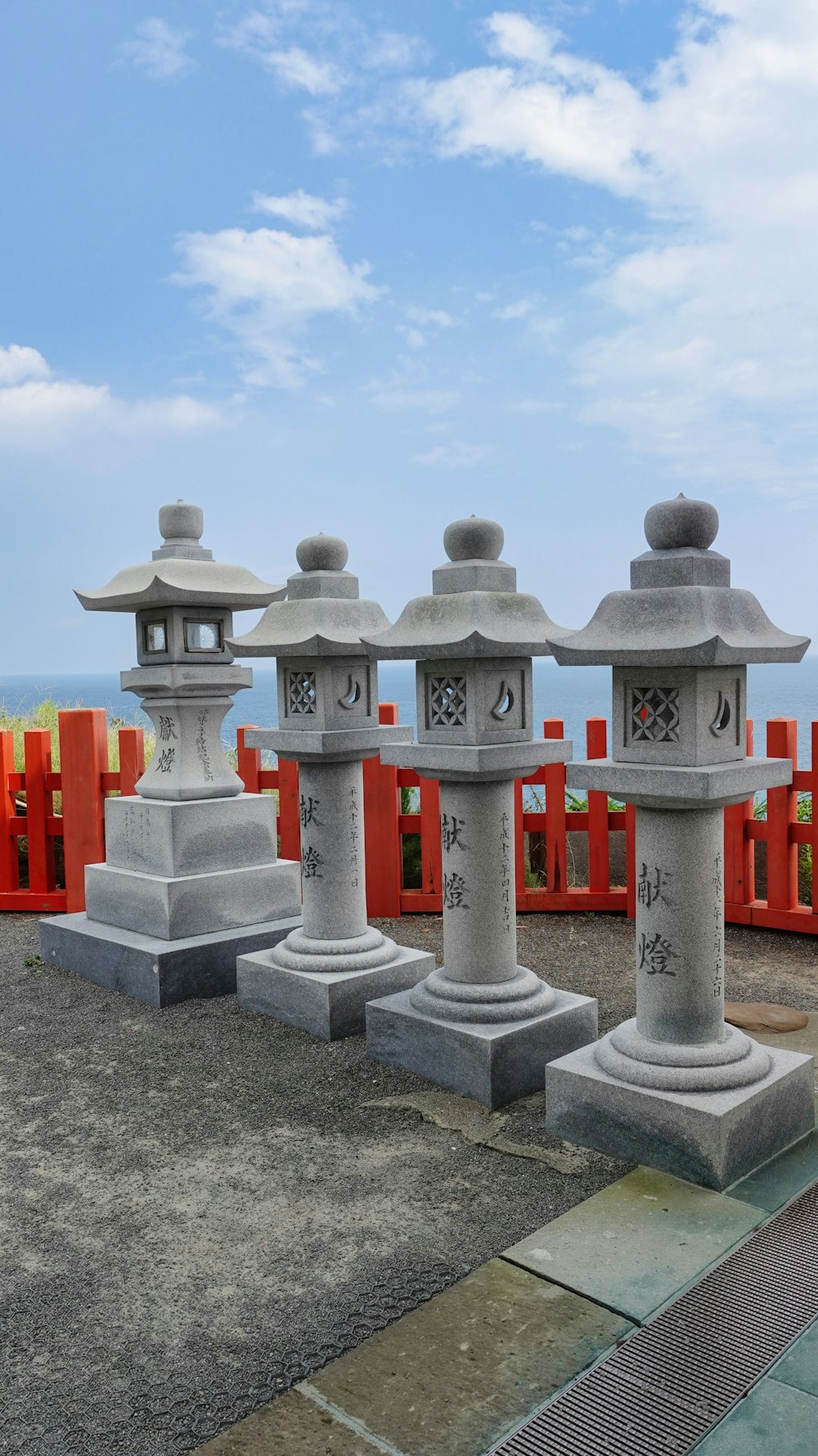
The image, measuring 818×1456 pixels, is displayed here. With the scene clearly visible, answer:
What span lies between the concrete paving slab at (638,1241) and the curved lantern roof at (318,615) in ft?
8.10

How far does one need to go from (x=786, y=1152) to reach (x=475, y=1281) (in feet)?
4.25

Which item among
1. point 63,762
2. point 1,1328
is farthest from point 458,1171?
point 63,762

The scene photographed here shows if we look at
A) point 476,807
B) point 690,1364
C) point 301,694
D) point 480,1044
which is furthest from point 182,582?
point 690,1364

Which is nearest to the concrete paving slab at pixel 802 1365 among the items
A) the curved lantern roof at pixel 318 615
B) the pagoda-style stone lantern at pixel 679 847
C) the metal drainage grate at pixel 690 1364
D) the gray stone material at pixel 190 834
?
the metal drainage grate at pixel 690 1364

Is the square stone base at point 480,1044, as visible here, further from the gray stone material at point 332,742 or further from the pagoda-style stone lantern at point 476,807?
the gray stone material at point 332,742

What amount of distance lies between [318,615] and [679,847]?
6.71ft

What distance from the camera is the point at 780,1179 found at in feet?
10.9

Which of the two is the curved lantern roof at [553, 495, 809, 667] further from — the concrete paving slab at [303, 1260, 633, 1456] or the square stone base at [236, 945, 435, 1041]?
the square stone base at [236, 945, 435, 1041]

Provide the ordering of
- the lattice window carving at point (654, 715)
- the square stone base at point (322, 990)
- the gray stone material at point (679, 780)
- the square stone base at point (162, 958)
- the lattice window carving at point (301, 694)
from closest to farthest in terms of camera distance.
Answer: the gray stone material at point (679, 780) → the lattice window carving at point (654, 715) → the square stone base at point (322, 990) → the lattice window carving at point (301, 694) → the square stone base at point (162, 958)

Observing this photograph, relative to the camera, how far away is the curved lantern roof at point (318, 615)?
4672 millimetres

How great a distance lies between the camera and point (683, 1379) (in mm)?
2391

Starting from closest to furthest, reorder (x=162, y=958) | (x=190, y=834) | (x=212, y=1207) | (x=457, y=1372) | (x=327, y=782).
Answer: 1. (x=457, y=1372)
2. (x=212, y=1207)
3. (x=327, y=782)
4. (x=162, y=958)
5. (x=190, y=834)

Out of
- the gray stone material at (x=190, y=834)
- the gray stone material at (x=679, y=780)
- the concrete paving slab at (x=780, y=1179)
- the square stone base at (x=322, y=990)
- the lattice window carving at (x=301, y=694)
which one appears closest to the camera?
the concrete paving slab at (x=780, y=1179)

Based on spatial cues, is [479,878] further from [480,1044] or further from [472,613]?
[472,613]
